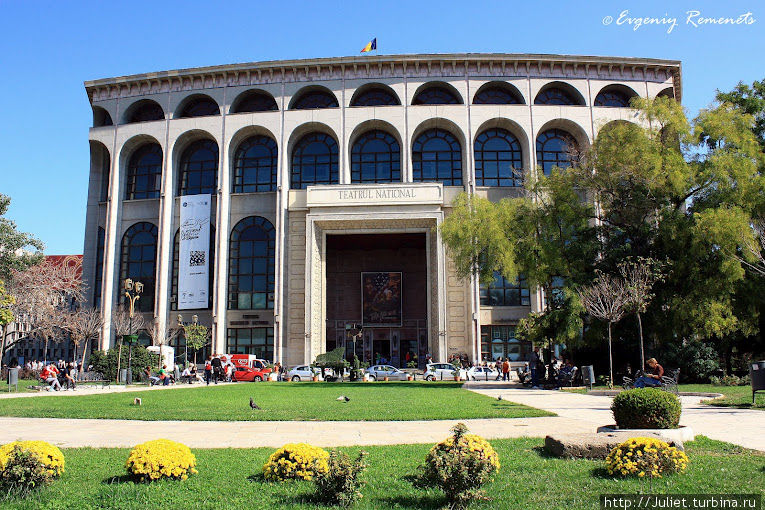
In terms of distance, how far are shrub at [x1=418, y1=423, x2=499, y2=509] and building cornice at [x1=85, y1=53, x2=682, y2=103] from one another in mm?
46487

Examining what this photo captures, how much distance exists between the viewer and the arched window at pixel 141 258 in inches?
1966

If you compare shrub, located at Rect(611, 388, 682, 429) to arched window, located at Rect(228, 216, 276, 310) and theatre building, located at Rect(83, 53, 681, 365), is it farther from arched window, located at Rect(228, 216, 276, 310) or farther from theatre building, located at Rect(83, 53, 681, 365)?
arched window, located at Rect(228, 216, 276, 310)

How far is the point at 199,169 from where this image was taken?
52188 millimetres

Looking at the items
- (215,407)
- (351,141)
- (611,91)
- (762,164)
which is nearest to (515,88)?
(611,91)

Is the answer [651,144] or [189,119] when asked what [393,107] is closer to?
[189,119]

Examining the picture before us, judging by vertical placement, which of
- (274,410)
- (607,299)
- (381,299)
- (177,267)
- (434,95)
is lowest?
(274,410)

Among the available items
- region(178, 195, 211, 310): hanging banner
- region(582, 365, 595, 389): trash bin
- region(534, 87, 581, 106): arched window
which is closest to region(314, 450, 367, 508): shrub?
region(582, 365, 595, 389): trash bin

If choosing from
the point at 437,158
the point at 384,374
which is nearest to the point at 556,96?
the point at 437,158

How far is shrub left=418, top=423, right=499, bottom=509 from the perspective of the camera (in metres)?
5.75

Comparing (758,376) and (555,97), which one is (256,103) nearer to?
(555,97)

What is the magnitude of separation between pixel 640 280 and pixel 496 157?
2646cm

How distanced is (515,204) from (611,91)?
1032 inches

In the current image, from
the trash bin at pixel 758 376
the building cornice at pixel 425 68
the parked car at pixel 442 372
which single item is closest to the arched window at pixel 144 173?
the building cornice at pixel 425 68

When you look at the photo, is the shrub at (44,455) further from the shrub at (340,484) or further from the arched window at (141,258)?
the arched window at (141,258)
